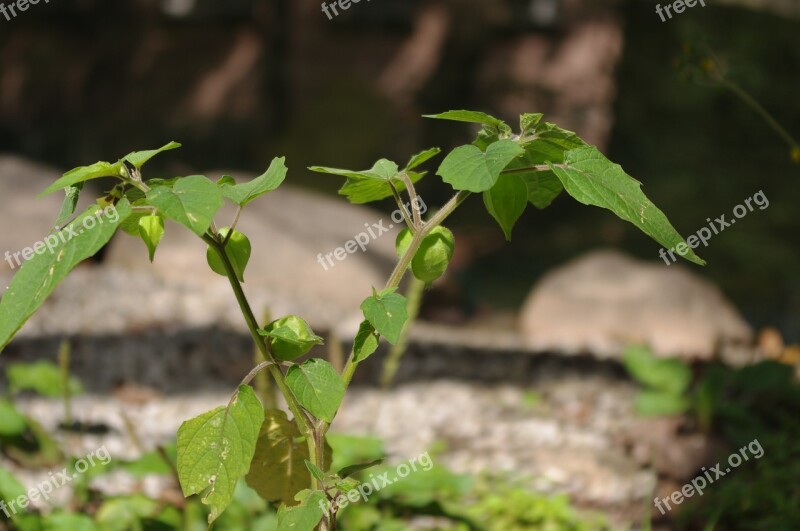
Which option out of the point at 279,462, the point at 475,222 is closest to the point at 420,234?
the point at 279,462

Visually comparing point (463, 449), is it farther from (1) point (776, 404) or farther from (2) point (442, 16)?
(2) point (442, 16)

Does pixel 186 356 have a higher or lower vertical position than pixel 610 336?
higher

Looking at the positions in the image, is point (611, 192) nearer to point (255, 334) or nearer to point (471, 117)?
point (471, 117)

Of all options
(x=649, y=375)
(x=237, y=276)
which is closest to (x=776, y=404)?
(x=649, y=375)

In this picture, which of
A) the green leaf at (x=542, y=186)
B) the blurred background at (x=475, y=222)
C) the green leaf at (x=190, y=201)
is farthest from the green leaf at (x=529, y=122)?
the blurred background at (x=475, y=222)

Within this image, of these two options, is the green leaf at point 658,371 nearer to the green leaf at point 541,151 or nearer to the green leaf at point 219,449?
the green leaf at point 541,151

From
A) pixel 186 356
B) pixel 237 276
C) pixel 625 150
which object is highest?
pixel 237 276

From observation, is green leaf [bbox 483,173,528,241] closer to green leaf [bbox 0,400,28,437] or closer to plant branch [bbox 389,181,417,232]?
plant branch [bbox 389,181,417,232]

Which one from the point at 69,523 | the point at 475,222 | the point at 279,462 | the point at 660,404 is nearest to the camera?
the point at 279,462
